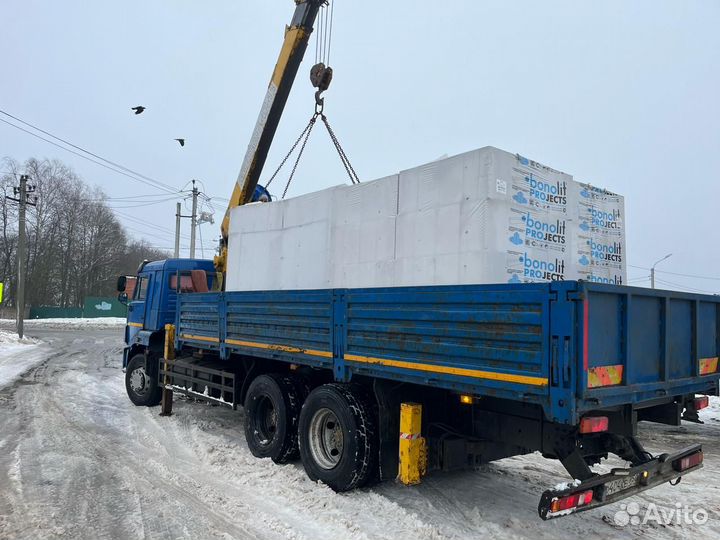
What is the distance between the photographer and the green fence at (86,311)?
4500cm

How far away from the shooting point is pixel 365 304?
15.4 feet

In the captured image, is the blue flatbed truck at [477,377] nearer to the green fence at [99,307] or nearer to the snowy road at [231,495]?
the snowy road at [231,495]

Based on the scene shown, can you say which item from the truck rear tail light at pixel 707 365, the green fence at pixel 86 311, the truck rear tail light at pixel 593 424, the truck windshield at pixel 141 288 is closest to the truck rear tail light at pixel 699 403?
the truck rear tail light at pixel 707 365

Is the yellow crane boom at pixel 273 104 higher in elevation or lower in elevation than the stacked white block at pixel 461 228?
higher

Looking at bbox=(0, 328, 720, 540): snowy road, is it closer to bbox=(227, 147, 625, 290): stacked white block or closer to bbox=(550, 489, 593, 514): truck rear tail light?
bbox=(550, 489, 593, 514): truck rear tail light

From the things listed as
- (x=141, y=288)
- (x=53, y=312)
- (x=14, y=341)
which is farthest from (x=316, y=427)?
(x=53, y=312)

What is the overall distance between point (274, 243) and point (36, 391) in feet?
23.6

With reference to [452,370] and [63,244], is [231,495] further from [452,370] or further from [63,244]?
[63,244]

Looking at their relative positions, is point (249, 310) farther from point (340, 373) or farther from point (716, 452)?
point (716, 452)

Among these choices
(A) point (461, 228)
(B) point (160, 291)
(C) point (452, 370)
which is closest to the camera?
(C) point (452, 370)

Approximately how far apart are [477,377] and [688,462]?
80.4 inches

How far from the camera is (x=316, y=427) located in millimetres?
5262

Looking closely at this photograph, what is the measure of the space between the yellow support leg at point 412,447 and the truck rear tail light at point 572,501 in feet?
4.38

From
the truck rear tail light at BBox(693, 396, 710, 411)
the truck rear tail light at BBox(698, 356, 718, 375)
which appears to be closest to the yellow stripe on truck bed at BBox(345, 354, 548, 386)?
the truck rear tail light at BBox(698, 356, 718, 375)
